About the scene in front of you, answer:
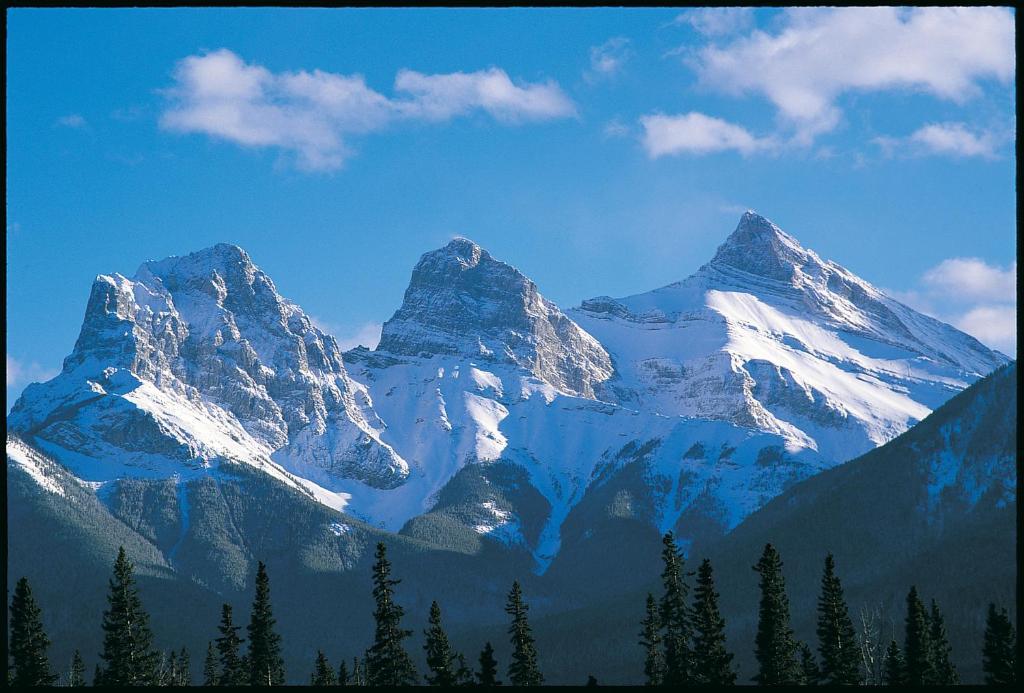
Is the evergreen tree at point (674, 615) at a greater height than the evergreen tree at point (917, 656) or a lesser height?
greater

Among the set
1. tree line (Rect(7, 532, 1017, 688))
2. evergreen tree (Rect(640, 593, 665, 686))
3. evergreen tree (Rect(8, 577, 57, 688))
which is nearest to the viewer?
tree line (Rect(7, 532, 1017, 688))

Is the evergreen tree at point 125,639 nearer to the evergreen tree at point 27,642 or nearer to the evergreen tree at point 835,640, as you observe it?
the evergreen tree at point 27,642

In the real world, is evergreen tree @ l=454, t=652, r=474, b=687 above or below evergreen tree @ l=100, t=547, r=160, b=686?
below

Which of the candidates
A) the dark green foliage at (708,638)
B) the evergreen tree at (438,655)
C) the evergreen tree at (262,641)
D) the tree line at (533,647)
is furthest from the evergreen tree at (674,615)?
the evergreen tree at (262,641)

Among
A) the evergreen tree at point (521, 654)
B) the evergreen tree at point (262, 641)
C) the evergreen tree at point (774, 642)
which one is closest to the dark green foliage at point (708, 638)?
the evergreen tree at point (774, 642)

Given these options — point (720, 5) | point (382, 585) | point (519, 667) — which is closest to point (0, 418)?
point (720, 5)

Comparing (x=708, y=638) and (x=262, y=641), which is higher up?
(x=262, y=641)

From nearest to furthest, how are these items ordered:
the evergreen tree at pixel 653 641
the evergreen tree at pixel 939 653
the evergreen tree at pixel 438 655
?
1. the evergreen tree at pixel 438 655
2. the evergreen tree at pixel 653 641
3. the evergreen tree at pixel 939 653

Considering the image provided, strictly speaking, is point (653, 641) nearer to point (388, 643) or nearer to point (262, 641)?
point (262, 641)

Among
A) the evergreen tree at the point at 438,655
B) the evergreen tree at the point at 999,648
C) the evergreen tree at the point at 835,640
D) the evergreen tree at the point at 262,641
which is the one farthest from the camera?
the evergreen tree at the point at 999,648

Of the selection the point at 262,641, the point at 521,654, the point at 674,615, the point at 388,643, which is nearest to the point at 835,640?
the point at 674,615

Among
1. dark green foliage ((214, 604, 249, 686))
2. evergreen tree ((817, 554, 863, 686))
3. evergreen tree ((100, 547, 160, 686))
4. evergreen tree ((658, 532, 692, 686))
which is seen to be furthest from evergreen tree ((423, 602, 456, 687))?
evergreen tree ((817, 554, 863, 686))

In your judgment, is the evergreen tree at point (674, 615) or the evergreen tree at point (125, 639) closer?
the evergreen tree at point (125, 639)

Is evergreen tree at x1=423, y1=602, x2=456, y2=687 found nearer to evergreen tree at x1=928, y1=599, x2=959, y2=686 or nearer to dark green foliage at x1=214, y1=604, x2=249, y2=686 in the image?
dark green foliage at x1=214, y1=604, x2=249, y2=686
